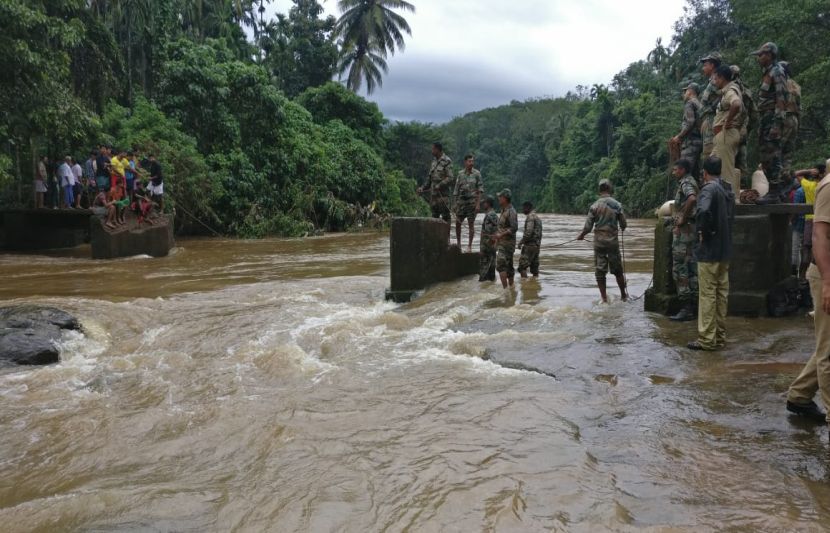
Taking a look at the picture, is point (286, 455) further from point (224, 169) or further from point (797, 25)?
point (797, 25)

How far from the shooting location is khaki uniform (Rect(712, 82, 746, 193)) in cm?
676

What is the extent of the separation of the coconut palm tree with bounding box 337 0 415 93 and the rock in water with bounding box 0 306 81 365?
3233 centimetres

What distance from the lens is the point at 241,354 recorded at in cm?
684

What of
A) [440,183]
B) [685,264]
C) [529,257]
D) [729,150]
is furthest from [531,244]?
[729,150]

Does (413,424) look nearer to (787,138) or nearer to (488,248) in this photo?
(488,248)

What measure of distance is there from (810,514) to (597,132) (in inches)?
2365

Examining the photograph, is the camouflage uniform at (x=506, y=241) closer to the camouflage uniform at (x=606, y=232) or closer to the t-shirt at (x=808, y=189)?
the camouflage uniform at (x=606, y=232)

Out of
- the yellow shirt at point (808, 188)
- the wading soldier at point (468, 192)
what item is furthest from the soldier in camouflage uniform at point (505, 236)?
the yellow shirt at point (808, 188)

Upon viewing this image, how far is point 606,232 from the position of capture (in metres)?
8.28

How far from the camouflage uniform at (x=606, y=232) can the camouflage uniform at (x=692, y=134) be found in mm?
1016

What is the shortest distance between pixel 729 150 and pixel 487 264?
4120mm

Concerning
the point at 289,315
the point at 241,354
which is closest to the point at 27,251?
the point at 289,315

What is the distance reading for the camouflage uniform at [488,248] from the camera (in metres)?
9.81

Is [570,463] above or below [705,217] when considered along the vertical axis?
below
